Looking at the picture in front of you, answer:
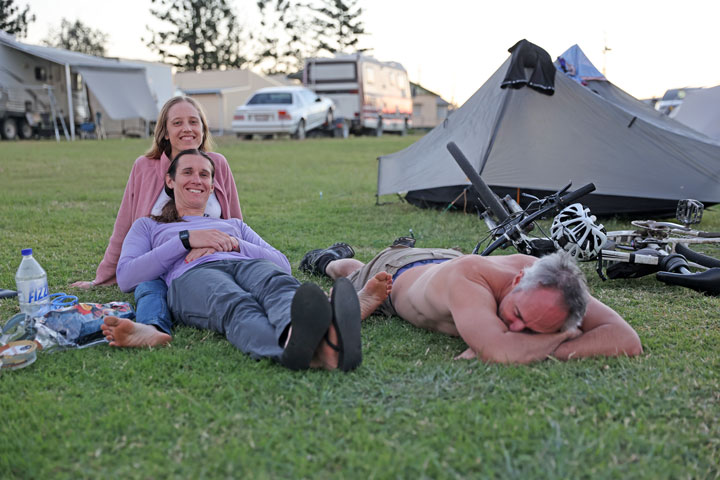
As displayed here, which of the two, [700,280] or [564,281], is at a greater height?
[564,281]

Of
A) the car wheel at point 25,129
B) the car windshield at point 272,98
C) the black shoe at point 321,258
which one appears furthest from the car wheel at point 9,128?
the black shoe at point 321,258

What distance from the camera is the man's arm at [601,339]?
2553 mm

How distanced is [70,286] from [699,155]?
551 cm

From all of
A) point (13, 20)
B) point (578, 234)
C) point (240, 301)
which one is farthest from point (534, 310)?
point (13, 20)

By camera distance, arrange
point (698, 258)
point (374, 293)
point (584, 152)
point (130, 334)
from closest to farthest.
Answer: point (130, 334) < point (374, 293) < point (698, 258) < point (584, 152)

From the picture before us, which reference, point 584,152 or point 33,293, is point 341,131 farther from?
point 33,293

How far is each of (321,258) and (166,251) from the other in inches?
47.5

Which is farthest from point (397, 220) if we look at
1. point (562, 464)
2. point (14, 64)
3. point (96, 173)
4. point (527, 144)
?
point (14, 64)

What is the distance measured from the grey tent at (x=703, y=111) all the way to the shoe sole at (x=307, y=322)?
9402 mm

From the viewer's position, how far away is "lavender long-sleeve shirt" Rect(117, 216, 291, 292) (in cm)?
318

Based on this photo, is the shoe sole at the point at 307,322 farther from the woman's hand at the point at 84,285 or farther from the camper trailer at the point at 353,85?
the camper trailer at the point at 353,85

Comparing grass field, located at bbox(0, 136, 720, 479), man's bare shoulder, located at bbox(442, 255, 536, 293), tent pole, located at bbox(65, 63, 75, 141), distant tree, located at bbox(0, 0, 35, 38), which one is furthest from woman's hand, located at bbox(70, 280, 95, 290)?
distant tree, located at bbox(0, 0, 35, 38)

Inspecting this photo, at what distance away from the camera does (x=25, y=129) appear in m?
19.4

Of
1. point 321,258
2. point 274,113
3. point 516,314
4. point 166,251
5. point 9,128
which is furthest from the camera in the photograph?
point 9,128
